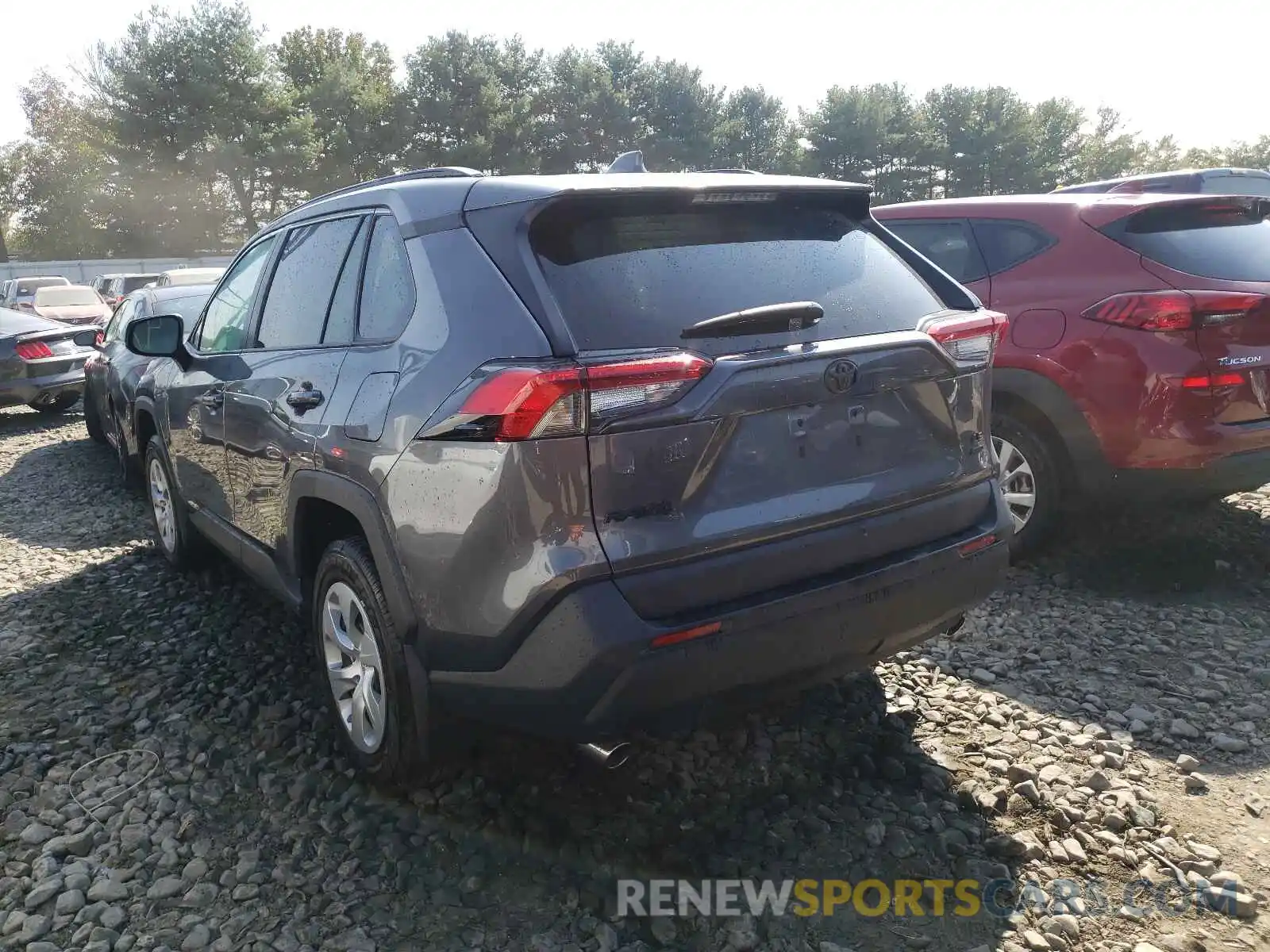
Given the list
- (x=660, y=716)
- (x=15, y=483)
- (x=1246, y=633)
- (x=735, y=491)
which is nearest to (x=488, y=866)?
(x=660, y=716)

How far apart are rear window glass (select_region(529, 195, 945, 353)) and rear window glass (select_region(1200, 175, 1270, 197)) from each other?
5.24 m

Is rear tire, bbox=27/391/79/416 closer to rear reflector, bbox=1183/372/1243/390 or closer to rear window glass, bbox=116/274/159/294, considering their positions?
rear reflector, bbox=1183/372/1243/390

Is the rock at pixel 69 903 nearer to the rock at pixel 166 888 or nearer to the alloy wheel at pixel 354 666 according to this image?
the rock at pixel 166 888

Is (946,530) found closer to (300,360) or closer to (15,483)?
(300,360)

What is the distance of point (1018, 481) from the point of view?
448 centimetres

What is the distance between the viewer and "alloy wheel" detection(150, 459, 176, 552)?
4919 millimetres

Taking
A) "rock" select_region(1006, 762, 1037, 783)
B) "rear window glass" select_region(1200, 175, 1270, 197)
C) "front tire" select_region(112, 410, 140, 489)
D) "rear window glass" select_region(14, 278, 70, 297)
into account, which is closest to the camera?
"rock" select_region(1006, 762, 1037, 783)

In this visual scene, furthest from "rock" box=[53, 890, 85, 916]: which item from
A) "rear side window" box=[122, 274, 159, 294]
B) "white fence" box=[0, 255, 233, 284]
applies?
"white fence" box=[0, 255, 233, 284]

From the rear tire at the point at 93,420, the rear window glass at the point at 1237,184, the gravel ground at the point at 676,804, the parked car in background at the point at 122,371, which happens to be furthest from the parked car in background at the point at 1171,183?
the rear tire at the point at 93,420

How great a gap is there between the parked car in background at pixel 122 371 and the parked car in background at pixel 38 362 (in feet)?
4.48

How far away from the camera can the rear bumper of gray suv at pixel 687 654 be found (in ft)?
6.85

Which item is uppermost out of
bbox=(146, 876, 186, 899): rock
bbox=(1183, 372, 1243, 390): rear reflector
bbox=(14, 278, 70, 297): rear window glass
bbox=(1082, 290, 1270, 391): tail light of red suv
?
bbox=(14, 278, 70, 297): rear window glass

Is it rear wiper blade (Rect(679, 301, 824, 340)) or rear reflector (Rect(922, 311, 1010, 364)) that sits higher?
rear wiper blade (Rect(679, 301, 824, 340))

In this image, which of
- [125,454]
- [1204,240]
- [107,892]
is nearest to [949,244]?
[1204,240]
